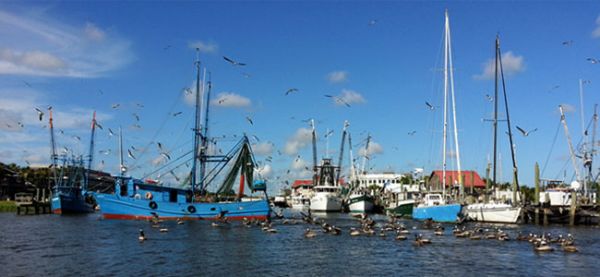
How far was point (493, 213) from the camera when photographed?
70000mm

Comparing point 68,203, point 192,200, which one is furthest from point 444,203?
point 68,203

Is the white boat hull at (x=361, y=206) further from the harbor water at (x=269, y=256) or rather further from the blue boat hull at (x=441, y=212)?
the harbor water at (x=269, y=256)

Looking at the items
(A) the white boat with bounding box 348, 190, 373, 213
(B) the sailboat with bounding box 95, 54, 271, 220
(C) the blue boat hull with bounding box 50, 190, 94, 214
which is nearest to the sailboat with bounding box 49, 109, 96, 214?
(C) the blue boat hull with bounding box 50, 190, 94, 214

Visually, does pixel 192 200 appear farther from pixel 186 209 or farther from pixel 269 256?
pixel 269 256

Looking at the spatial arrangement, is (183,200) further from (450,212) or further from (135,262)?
(135,262)

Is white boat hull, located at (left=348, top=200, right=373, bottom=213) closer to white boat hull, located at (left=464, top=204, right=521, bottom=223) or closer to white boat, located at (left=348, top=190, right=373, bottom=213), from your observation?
white boat, located at (left=348, top=190, right=373, bottom=213)

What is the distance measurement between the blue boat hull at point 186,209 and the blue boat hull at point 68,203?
99.6ft

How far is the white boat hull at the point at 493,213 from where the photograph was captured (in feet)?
225

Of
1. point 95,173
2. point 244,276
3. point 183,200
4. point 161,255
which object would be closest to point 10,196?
point 95,173

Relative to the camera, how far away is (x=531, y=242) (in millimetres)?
46156

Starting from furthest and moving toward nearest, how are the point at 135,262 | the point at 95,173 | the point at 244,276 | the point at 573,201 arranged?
the point at 95,173
the point at 573,201
the point at 135,262
the point at 244,276

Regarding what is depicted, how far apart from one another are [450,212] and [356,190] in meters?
85.4

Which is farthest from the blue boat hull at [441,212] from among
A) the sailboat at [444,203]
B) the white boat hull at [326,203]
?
the white boat hull at [326,203]

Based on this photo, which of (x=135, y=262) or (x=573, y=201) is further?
(x=573, y=201)
